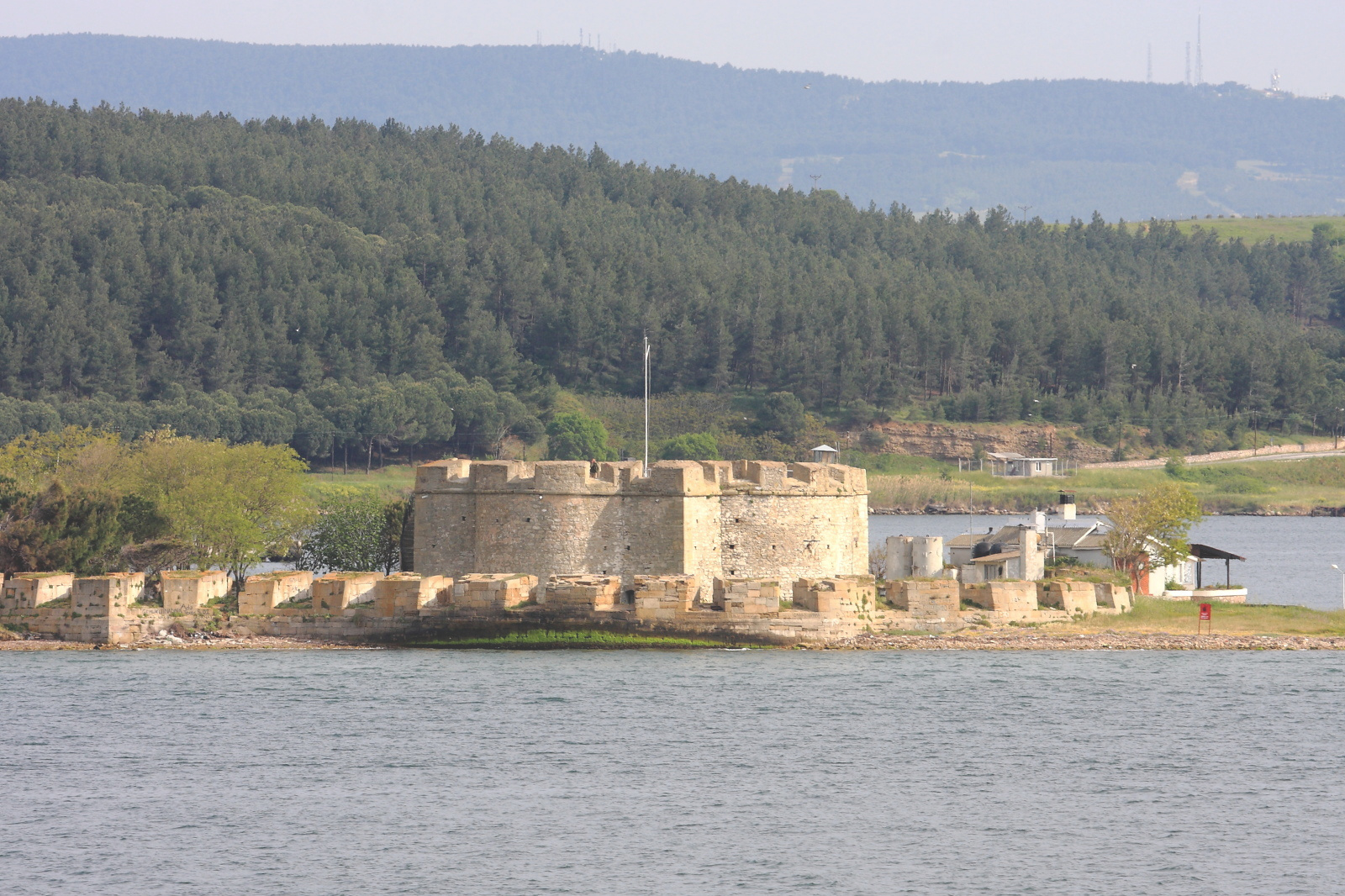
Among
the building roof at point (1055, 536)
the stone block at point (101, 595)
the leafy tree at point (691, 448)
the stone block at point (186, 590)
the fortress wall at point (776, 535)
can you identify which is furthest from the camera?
the leafy tree at point (691, 448)

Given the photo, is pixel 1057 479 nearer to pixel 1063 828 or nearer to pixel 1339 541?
pixel 1339 541

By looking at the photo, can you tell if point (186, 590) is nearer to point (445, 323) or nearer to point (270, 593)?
point (270, 593)

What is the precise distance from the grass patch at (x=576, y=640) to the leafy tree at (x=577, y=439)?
252ft

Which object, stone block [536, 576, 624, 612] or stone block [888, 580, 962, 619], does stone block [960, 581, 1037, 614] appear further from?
stone block [536, 576, 624, 612]

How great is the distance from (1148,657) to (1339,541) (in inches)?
2520

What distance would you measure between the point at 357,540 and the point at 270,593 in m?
15.3

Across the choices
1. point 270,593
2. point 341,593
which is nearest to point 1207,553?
point 341,593

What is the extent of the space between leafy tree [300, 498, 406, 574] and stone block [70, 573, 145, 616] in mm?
11831

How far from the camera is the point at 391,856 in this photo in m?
28.3

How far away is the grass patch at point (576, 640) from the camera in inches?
1726

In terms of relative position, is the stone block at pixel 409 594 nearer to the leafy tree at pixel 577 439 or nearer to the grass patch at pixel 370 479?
the grass patch at pixel 370 479

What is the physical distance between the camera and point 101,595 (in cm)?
4519

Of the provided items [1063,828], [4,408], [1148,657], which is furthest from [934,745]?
[4,408]

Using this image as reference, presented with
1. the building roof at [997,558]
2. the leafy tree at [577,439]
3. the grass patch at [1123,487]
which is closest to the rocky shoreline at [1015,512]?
the grass patch at [1123,487]
